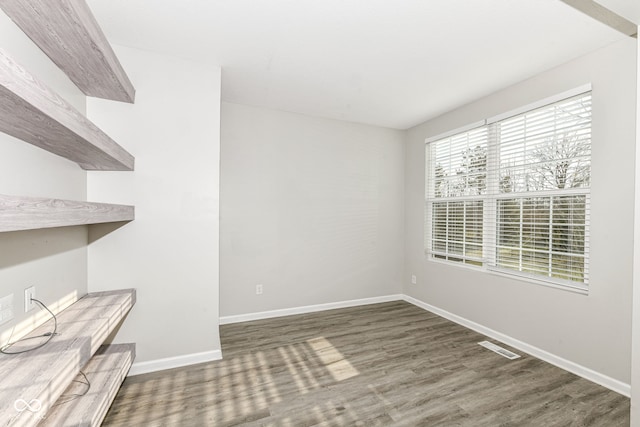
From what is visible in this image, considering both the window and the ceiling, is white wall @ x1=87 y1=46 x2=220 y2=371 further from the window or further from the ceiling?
the window

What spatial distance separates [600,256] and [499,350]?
1.23 m

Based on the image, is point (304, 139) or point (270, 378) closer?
point (270, 378)

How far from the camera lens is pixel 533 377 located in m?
2.36

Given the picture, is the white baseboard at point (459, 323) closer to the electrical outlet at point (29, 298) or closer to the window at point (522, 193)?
the window at point (522, 193)

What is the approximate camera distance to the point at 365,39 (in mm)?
2258

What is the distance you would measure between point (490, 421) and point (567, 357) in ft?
3.99

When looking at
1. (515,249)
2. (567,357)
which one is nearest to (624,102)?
(515,249)

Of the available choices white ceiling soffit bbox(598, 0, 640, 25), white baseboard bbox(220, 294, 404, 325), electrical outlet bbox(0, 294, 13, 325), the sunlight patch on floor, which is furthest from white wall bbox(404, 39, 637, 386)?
electrical outlet bbox(0, 294, 13, 325)

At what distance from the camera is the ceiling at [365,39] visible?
192 cm

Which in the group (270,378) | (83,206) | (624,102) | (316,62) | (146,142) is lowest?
(270,378)

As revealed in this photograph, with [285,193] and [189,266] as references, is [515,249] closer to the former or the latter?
[285,193]

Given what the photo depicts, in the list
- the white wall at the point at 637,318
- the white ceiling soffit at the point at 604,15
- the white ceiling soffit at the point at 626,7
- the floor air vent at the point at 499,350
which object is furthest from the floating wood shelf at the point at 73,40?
the floor air vent at the point at 499,350

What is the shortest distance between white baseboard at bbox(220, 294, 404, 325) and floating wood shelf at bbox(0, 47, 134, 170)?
231 cm

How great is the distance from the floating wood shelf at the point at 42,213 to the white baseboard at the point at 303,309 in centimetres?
224
